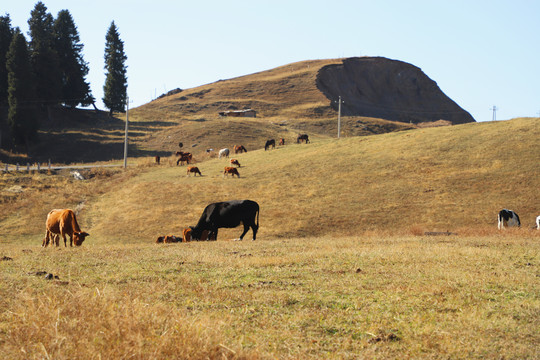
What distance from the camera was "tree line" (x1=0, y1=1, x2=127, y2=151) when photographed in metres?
76.4

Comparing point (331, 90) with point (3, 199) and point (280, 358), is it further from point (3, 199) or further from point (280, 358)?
point (280, 358)

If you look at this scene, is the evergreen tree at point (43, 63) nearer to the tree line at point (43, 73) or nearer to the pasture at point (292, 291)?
the tree line at point (43, 73)

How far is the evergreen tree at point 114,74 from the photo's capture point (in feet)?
333

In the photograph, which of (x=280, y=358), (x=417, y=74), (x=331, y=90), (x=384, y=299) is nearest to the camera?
(x=280, y=358)

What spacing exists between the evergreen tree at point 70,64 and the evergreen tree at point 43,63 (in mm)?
3958

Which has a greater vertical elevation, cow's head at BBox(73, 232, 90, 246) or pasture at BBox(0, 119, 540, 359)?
pasture at BBox(0, 119, 540, 359)

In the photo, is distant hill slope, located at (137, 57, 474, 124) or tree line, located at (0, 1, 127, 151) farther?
distant hill slope, located at (137, 57, 474, 124)

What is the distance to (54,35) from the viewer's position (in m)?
97.2

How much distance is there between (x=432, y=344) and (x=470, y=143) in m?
43.4

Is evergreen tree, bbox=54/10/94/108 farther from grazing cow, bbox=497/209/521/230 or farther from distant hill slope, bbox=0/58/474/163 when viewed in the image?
grazing cow, bbox=497/209/521/230

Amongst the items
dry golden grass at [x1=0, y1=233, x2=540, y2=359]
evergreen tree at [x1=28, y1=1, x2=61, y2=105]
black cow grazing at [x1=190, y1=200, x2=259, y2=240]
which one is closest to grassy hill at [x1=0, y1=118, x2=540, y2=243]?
black cow grazing at [x1=190, y1=200, x2=259, y2=240]

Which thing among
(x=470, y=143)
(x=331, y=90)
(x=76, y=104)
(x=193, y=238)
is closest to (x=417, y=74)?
(x=331, y=90)

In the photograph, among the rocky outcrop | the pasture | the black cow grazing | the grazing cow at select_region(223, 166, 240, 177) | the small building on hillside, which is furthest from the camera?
the rocky outcrop

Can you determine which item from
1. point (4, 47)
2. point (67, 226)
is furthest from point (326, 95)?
point (67, 226)
